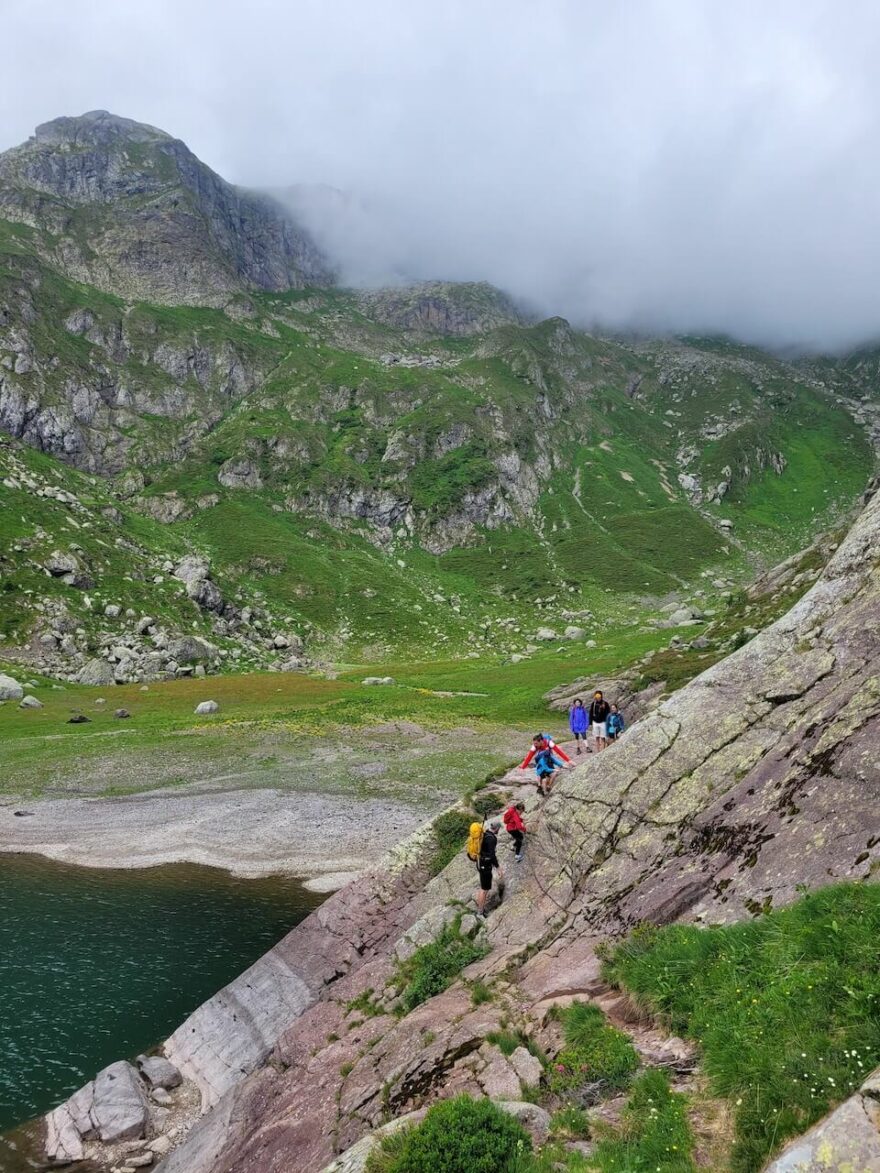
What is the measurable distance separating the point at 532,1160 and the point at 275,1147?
1138 cm

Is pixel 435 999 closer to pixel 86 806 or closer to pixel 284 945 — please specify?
pixel 284 945

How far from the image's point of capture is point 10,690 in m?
98.4

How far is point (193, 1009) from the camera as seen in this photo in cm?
2942

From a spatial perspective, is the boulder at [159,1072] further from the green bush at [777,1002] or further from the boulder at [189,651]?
the boulder at [189,651]

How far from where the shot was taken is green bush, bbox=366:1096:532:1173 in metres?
11.1

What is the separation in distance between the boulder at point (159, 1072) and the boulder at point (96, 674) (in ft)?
326

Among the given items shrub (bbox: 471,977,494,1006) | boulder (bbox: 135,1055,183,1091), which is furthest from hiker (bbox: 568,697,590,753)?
boulder (bbox: 135,1055,183,1091)

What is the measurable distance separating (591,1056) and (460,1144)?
317 cm

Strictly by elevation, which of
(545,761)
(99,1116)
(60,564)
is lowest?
(99,1116)

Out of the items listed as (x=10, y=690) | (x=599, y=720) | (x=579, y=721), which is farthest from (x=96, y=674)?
(x=599, y=720)

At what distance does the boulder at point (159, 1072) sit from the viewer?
24.9 m

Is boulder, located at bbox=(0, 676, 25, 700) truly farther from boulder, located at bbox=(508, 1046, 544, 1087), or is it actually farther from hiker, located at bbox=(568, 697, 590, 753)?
boulder, located at bbox=(508, 1046, 544, 1087)

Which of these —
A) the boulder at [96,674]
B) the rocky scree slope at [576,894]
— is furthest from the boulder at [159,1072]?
the boulder at [96,674]

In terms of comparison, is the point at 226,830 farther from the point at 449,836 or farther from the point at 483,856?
the point at 483,856
